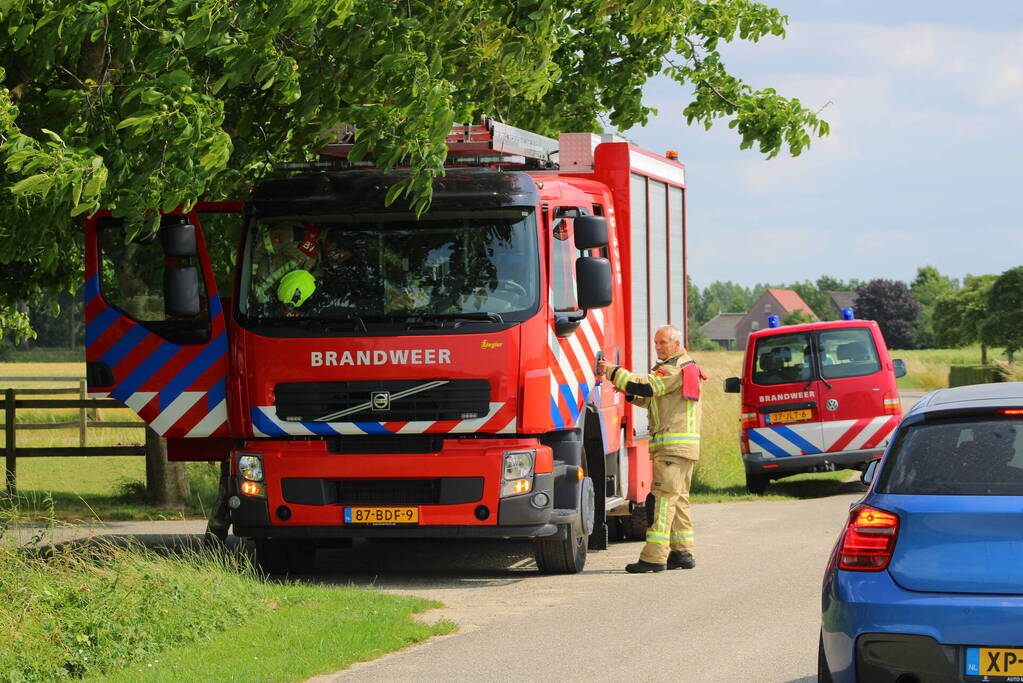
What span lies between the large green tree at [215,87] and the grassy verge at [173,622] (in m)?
2.23

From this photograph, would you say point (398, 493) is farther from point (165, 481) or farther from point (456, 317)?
point (165, 481)

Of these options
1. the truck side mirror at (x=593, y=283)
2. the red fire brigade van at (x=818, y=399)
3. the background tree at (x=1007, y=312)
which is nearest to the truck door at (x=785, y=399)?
the red fire brigade van at (x=818, y=399)

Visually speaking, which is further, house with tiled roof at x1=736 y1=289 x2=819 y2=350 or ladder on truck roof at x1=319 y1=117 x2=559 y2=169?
house with tiled roof at x1=736 y1=289 x2=819 y2=350

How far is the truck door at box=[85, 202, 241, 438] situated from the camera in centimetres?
1145

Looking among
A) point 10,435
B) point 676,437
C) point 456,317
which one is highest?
point 456,317

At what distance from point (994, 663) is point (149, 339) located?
7463 millimetres

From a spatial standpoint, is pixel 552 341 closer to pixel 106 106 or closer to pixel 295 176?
pixel 295 176

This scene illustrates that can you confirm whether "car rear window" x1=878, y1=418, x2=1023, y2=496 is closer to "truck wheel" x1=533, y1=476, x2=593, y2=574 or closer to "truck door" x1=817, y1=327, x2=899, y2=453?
"truck wheel" x1=533, y1=476, x2=593, y2=574

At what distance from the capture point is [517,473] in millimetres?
10961

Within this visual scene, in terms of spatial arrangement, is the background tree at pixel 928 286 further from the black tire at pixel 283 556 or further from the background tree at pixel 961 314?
the black tire at pixel 283 556

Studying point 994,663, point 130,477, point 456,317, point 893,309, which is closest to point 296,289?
point 456,317

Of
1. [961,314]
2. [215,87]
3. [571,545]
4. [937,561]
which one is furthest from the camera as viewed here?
[961,314]

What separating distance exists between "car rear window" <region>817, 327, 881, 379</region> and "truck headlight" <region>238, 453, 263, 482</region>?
9.42m

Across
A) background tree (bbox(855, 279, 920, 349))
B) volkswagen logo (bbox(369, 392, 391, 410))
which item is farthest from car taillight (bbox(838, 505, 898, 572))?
Result: background tree (bbox(855, 279, 920, 349))
